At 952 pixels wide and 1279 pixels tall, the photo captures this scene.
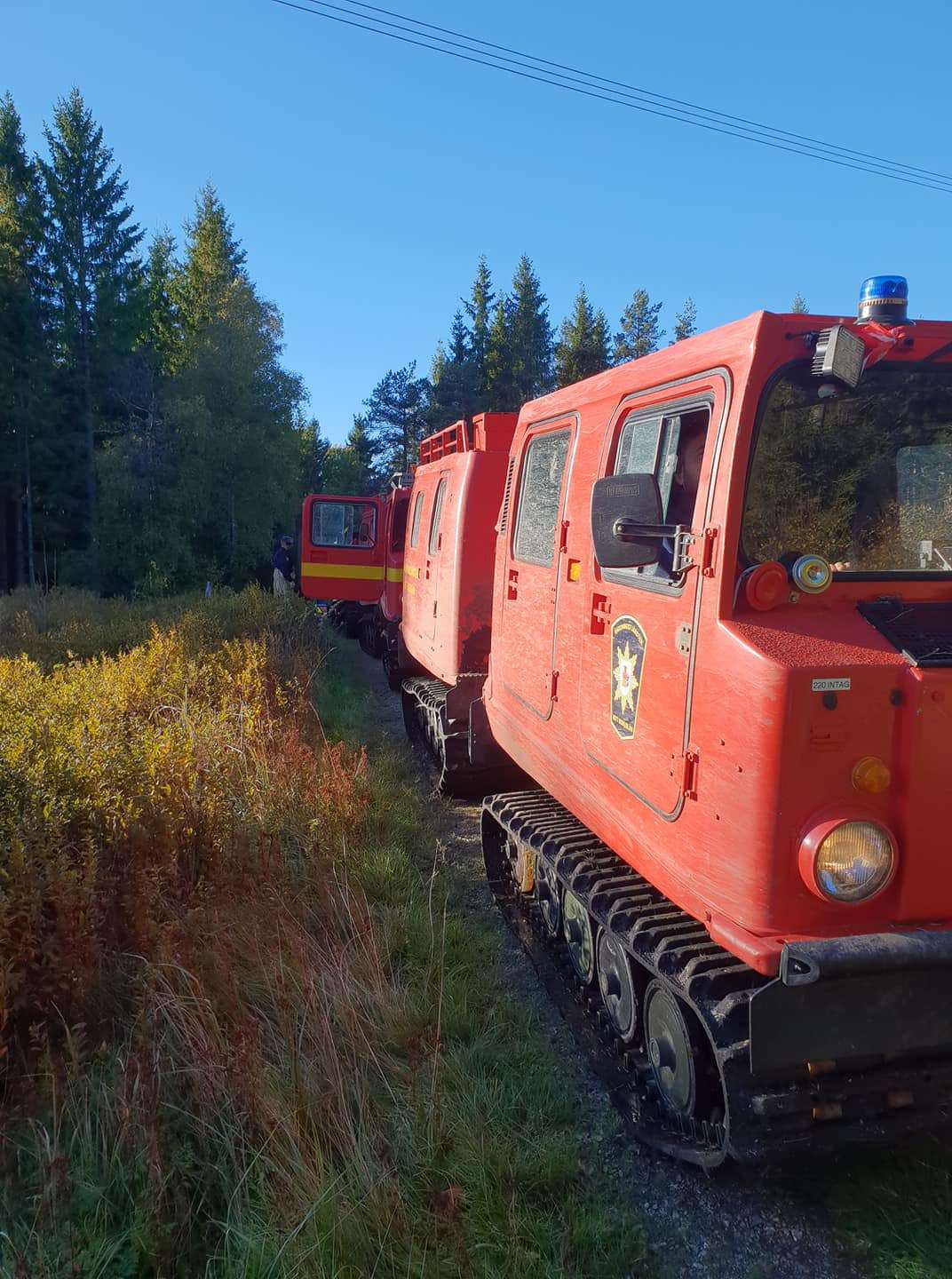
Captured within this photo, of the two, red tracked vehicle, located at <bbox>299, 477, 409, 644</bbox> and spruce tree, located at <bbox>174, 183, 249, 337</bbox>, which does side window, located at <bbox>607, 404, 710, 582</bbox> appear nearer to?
red tracked vehicle, located at <bbox>299, 477, 409, 644</bbox>

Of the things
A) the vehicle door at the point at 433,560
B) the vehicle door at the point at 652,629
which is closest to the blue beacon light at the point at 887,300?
the vehicle door at the point at 652,629

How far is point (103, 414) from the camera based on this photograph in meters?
31.7

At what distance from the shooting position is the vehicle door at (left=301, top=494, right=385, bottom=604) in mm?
14297

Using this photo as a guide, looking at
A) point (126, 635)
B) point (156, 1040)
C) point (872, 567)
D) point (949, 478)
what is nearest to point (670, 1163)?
point (156, 1040)

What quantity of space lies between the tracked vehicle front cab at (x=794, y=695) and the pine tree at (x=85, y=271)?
2975 centimetres

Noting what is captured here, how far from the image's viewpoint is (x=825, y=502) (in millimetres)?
2877

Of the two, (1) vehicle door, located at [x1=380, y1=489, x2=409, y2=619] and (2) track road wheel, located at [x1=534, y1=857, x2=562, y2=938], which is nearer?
(2) track road wheel, located at [x1=534, y1=857, x2=562, y2=938]

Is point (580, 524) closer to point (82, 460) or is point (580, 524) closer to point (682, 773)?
point (682, 773)

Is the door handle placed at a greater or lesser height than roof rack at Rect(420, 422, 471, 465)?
lesser

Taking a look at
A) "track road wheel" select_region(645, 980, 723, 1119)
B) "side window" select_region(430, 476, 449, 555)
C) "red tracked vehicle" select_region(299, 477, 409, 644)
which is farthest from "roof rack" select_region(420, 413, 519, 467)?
"red tracked vehicle" select_region(299, 477, 409, 644)

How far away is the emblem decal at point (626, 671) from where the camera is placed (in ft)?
10.9

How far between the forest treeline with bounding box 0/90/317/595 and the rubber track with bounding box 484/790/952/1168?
2672 centimetres

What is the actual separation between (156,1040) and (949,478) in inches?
135

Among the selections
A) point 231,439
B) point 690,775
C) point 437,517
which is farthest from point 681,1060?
point 231,439
